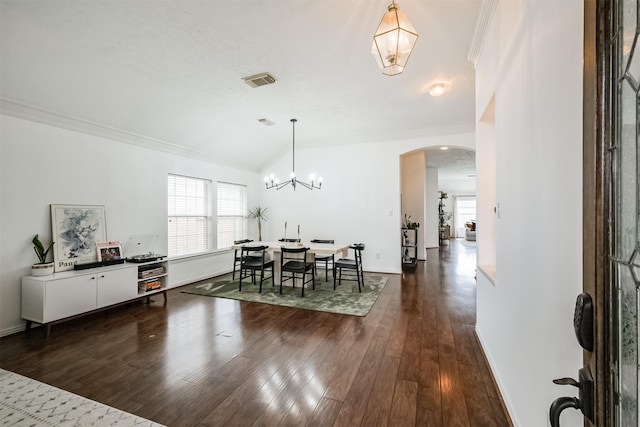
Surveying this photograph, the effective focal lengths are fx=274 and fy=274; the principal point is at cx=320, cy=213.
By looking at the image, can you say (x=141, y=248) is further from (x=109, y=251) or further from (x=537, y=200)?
(x=537, y=200)

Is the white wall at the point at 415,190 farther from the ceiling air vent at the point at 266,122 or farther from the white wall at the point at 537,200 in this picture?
the white wall at the point at 537,200

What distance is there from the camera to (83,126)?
3.72 meters

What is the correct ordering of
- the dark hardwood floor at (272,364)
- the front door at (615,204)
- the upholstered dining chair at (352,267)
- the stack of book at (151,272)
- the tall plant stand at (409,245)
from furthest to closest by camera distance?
the tall plant stand at (409,245) < the upholstered dining chair at (352,267) < the stack of book at (151,272) < the dark hardwood floor at (272,364) < the front door at (615,204)

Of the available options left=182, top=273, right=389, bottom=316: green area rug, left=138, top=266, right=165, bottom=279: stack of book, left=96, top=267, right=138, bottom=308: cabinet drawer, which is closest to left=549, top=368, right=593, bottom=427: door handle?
left=182, top=273, right=389, bottom=316: green area rug

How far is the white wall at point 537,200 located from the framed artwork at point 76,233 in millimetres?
4800

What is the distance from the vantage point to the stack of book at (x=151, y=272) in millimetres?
4065

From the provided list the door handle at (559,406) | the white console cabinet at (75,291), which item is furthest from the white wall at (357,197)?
the door handle at (559,406)

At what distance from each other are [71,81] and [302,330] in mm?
3882

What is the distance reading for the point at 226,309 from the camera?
151 inches

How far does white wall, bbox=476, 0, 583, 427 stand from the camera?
102cm

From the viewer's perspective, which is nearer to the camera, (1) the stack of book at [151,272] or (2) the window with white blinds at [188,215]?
(1) the stack of book at [151,272]

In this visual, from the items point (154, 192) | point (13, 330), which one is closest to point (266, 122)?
point (154, 192)

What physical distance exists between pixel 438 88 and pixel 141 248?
202 inches

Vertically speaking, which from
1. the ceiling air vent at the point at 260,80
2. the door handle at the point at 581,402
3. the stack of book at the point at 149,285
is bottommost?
the stack of book at the point at 149,285
